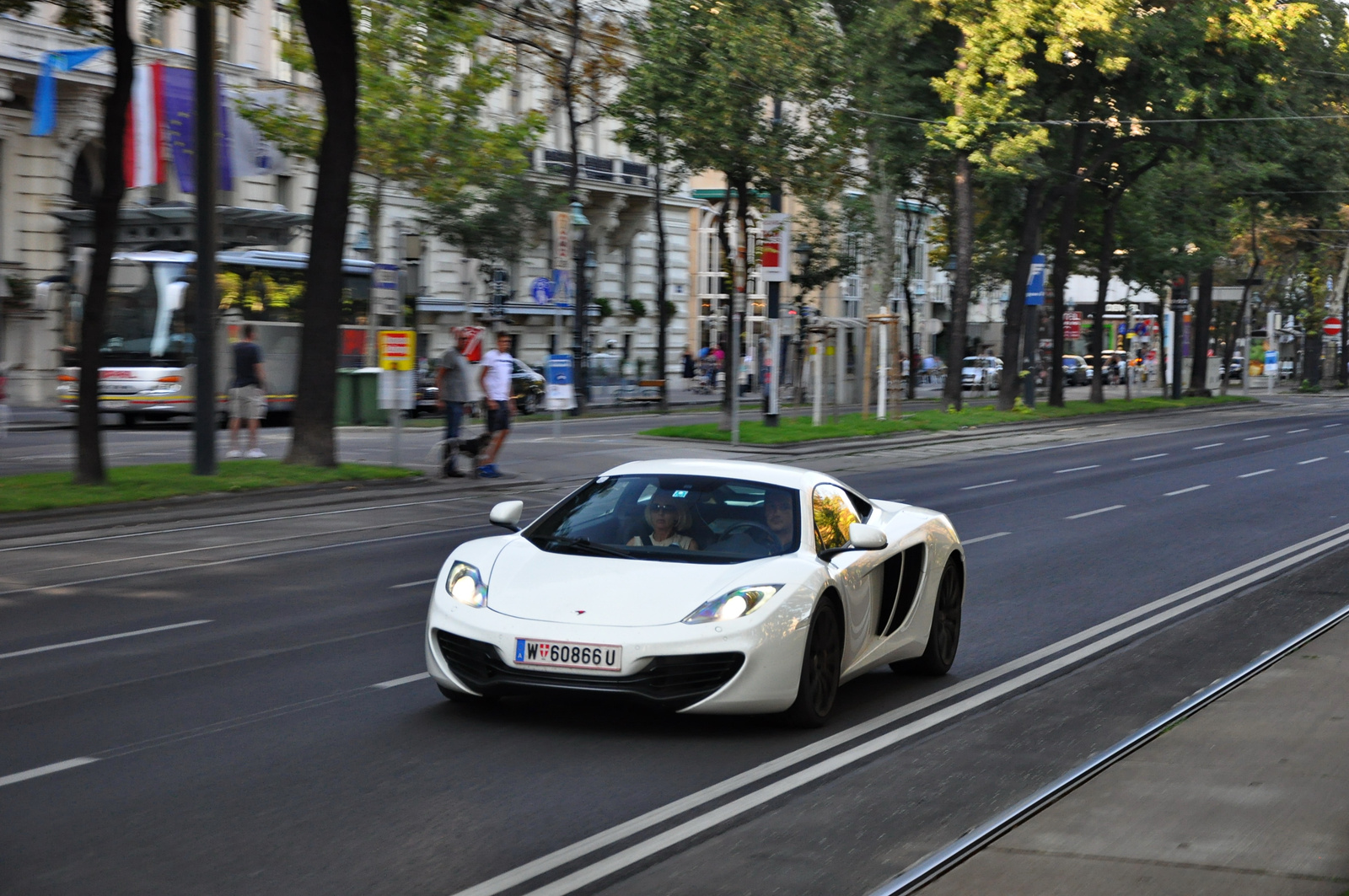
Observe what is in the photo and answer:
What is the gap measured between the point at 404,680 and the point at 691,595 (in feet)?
6.89

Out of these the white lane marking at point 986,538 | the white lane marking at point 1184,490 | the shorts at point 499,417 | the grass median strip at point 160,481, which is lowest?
the white lane marking at point 1184,490

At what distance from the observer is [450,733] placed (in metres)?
7.15

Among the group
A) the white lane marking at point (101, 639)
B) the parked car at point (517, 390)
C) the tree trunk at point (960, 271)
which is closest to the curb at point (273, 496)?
the white lane marking at point (101, 639)

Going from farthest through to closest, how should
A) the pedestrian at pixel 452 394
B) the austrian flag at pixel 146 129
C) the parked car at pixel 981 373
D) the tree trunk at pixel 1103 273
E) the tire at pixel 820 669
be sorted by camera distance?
the parked car at pixel 981 373, the tree trunk at pixel 1103 273, the austrian flag at pixel 146 129, the pedestrian at pixel 452 394, the tire at pixel 820 669

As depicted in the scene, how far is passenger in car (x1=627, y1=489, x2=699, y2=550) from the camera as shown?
7.69 metres

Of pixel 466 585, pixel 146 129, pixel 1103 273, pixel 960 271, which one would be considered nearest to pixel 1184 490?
pixel 466 585

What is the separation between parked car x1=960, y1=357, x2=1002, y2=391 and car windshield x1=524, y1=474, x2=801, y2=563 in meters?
59.4

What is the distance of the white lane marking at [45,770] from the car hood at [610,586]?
1.76 metres

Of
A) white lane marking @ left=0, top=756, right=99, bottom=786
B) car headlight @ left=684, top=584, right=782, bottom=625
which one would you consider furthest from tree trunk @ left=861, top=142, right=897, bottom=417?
white lane marking @ left=0, top=756, right=99, bottom=786

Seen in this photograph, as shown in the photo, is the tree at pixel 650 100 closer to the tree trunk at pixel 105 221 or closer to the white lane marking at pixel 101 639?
the tree trunk at pixel 105 221

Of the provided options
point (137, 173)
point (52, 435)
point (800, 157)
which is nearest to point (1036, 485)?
point (800, 157)

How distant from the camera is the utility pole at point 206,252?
18.9 metres

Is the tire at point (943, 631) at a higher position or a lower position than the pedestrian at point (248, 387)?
lower

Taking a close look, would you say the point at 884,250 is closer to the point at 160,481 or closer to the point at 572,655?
the point at 160,481
